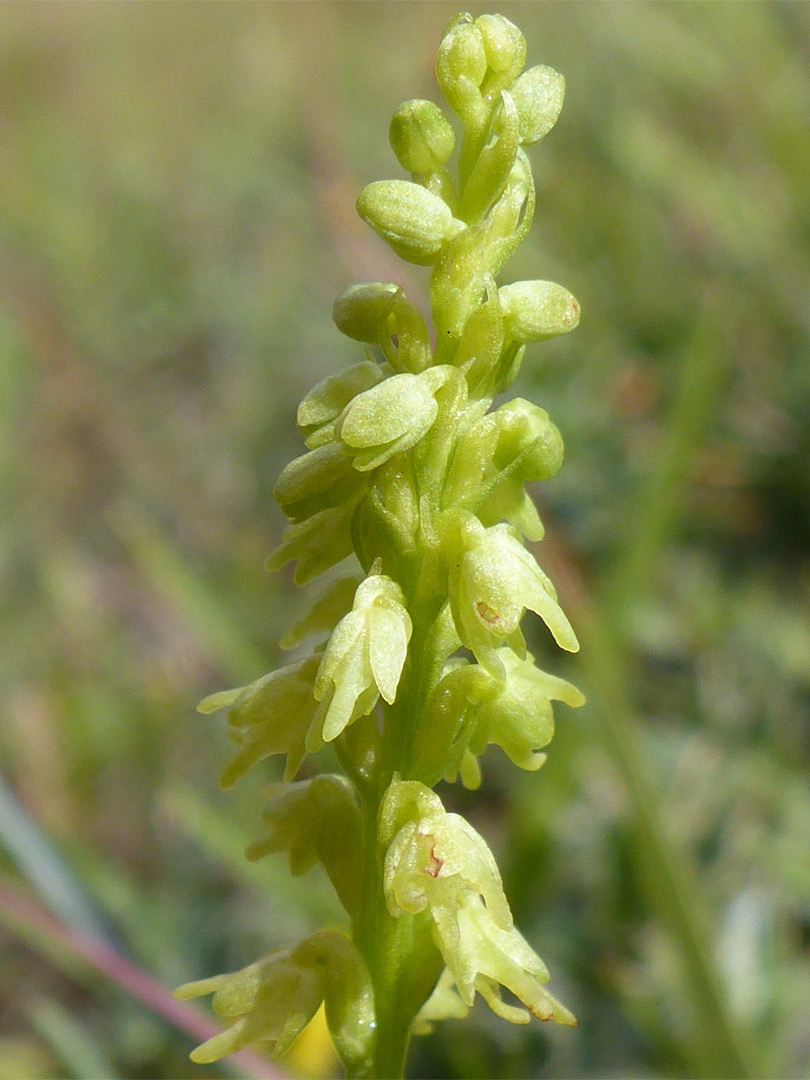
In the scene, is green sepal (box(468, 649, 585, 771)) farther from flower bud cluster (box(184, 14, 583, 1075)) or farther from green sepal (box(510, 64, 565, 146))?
green sepal (box(510, 64, 565, 146))

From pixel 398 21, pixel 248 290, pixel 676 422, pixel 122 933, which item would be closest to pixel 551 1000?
pixel 122 933

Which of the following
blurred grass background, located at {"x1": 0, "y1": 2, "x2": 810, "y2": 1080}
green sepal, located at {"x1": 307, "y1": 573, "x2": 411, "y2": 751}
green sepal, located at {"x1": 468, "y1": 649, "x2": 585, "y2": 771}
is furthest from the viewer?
blurred grass background, located at {"x1": 0, "y1": 2, "x2": 810, "y2": 1080}

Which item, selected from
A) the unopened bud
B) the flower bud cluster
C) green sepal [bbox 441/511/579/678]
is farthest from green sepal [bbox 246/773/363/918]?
the unopened bud

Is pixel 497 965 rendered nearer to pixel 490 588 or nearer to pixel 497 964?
pixel 497 964

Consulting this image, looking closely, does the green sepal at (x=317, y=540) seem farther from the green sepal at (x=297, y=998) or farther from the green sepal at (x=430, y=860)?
the green sepal at (x=297, y=998)

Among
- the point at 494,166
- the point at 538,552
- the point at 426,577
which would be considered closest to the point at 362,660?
the point at 426,577

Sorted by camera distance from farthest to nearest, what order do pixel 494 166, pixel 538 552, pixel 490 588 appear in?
pixel 538 552 → pixel 494 166 → pixel 490 588

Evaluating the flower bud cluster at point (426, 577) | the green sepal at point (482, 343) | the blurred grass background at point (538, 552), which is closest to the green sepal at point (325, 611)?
the flower bud cluster at point (426, 577)
